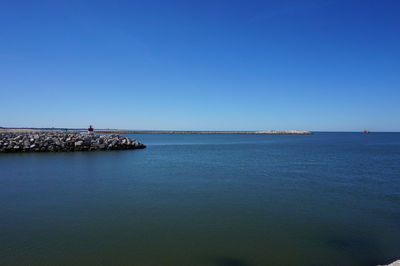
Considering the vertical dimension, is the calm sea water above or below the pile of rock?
below

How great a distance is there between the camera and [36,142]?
26.0 m

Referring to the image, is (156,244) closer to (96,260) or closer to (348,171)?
(96,260)

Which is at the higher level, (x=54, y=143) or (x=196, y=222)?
(x=54, y=143)

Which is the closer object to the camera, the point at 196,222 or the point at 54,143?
the point at 196,222

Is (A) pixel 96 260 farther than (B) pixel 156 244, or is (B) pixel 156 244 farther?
(B) pixel 156 244

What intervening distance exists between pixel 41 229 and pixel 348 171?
17337mm

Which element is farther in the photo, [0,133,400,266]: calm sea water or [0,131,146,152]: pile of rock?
[0,131,146,152]: pile of rock

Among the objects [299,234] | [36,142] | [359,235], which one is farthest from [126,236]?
[36,142]

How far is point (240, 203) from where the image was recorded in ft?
28.6

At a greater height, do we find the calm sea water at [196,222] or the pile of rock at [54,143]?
the pile of rock at [54,143]

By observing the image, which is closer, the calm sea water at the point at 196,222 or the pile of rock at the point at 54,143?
the calm sea water at the point at 196,222

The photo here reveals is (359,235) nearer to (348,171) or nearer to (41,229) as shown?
(41,229)

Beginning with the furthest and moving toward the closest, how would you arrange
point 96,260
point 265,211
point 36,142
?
point 36,142, point 265,211, point 96,260

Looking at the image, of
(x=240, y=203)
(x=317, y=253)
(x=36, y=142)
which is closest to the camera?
(x=317, y=253)
